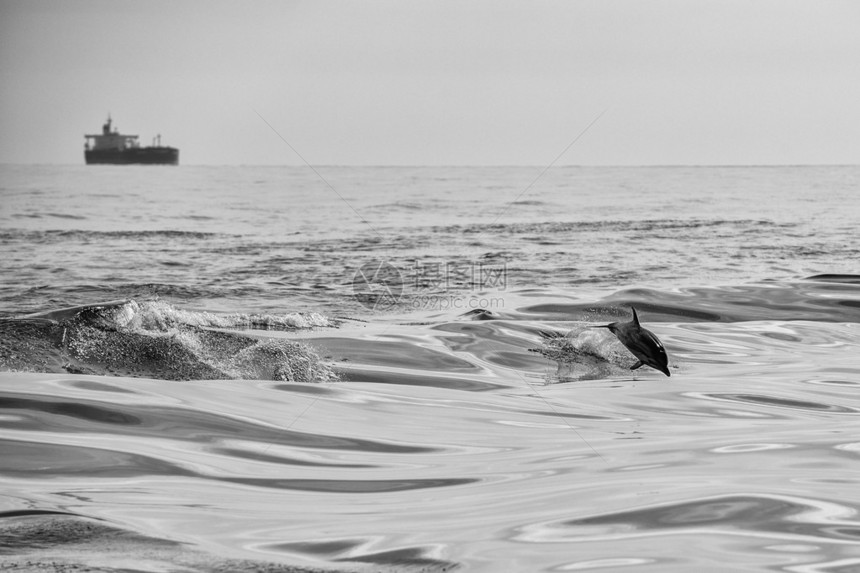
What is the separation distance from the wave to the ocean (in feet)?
0.14

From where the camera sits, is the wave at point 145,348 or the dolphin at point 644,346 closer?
the wave at point 145,348

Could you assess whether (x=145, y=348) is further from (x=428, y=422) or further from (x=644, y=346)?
(x=644, y=346)

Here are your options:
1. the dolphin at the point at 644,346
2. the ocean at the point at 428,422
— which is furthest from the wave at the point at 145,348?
the dolphin at the point at 644,346

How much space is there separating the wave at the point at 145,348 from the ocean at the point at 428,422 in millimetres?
42

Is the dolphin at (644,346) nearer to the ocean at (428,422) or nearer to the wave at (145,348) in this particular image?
the ocean at (428,422)

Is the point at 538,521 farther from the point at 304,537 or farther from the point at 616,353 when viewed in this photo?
the point at 616,353

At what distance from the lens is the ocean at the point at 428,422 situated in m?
3.70

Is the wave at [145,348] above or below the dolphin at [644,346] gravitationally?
below

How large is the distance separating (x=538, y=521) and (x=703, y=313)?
9748mm

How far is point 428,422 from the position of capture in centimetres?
650

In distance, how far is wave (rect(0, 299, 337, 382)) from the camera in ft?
26.2

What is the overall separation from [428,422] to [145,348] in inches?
135

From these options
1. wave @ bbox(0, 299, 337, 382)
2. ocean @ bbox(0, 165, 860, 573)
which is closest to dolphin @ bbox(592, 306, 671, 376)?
ocean @ bbox(0, 165, 860, 573)

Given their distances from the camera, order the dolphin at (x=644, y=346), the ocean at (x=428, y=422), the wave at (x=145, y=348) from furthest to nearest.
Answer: the dolphin at (x=644, y=346)
the wave at (x=145, y=348)
the ocean at (x=428, y=422)
